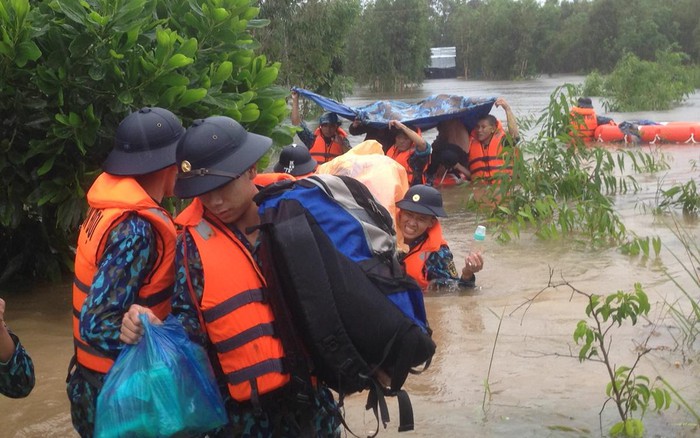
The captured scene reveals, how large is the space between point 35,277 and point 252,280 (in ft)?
15.0

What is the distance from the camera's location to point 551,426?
4145 mm

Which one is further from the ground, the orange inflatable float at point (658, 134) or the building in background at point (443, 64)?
the orange inflatable float at point (658, 134)

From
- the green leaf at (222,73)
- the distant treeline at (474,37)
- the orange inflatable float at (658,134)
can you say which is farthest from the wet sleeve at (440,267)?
the distant treeline at (474,37)

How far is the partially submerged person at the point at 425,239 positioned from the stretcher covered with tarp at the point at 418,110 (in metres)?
4.51

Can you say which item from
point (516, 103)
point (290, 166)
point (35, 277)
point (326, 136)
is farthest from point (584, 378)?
point (516, 103)

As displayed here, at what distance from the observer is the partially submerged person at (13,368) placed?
2775 millimetres

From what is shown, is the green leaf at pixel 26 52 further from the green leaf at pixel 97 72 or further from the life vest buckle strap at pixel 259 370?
the life vest buckle strap at pixel 259 370

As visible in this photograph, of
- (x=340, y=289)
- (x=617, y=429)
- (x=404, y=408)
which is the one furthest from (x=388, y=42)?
(x=340, y=289)

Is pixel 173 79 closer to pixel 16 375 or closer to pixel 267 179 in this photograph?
pixel 267 179

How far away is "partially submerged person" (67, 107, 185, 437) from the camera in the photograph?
267 centimetres

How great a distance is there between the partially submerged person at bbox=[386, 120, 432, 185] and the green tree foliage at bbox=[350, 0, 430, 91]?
103 feet

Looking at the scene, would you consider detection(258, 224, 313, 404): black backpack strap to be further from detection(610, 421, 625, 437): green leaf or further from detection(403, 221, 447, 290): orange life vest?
detection(403, 221, 447, 290): orange life vest

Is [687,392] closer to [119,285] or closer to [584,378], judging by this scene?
[584,378]

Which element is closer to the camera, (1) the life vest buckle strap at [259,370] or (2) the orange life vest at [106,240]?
(1) the life vest buckle strap at [259,370]
